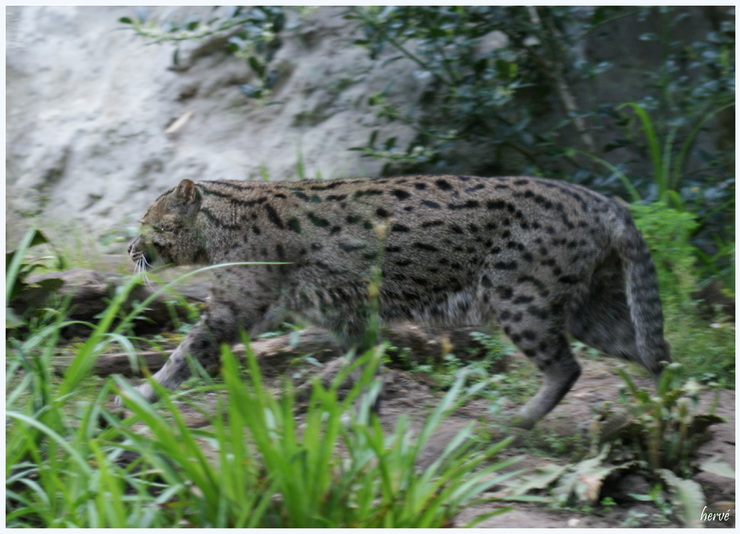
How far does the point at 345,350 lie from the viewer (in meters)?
5.59

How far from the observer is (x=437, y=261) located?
16.7 feet

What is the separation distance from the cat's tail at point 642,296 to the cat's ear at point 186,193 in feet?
9.12

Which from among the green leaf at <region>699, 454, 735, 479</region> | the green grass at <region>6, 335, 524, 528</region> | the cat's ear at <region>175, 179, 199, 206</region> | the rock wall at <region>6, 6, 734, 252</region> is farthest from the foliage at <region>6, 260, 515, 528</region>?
the rock wall at <region>6, 6, 734, 252</region>

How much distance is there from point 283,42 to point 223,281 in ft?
14.1

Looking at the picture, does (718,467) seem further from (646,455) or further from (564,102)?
(564,102)

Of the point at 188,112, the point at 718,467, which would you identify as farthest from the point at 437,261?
the point at 188,112

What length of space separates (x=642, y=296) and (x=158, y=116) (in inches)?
237

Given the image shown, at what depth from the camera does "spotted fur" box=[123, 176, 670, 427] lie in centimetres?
493

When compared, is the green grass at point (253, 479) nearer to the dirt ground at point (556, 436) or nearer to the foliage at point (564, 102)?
the dirt ground at point (556, 436)

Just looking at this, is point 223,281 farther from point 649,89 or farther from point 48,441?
point 649,89

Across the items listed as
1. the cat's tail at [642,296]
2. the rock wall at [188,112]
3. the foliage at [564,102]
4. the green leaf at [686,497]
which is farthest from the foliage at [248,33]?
the green leaf at [686,497]

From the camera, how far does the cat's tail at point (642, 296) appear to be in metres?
4.98

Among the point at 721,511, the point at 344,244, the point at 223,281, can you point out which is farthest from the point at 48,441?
the point at 721,511

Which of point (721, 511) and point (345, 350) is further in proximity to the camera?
point (345, 350)
